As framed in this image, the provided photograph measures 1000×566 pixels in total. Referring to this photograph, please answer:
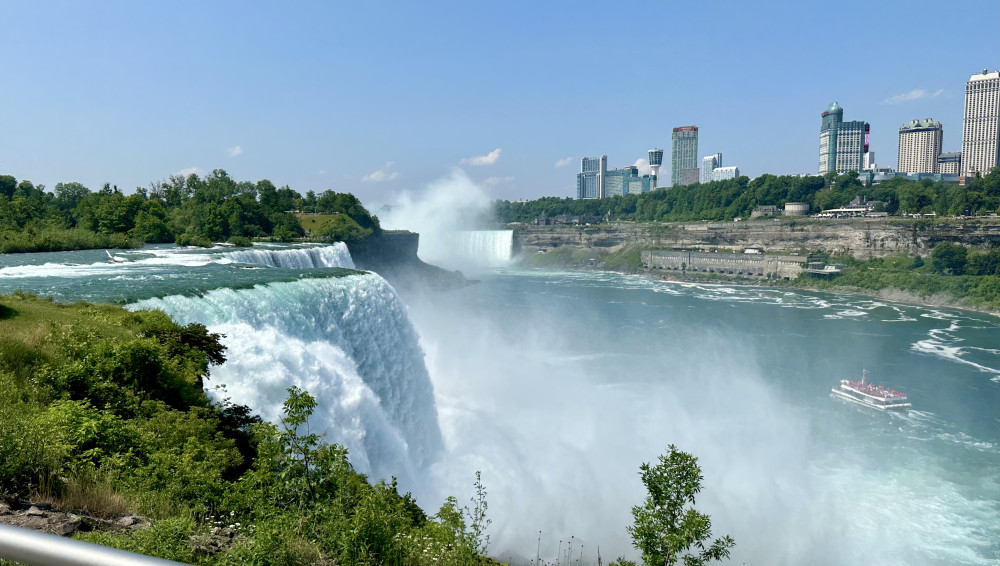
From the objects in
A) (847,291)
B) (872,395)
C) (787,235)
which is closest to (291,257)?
(872,395)

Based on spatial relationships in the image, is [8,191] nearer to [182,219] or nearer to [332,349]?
[182,219]

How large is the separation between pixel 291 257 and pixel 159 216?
17.2 meters

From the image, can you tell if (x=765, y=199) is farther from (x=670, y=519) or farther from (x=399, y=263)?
(x=670, y=519)

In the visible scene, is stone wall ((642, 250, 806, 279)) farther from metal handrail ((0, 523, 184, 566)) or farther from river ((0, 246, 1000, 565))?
metal handrail ((0, 523, 184, 566))

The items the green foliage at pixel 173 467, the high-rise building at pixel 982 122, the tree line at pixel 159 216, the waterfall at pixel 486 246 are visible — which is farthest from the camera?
the high-rise building at pixel 982 122

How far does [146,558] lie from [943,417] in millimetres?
29331

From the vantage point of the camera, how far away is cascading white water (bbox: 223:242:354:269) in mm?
25531

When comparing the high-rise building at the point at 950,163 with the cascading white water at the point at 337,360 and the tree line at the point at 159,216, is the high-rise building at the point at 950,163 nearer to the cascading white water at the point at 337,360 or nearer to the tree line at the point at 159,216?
the tree line at the point at 159,216

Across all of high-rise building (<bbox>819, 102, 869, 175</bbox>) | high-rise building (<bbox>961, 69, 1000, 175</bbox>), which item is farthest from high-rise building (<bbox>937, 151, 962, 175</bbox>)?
high-rise building (<bbox>819, 102, 869, 175</bbox>)

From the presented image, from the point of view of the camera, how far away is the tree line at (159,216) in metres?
30.4

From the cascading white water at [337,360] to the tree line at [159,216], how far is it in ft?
65.7

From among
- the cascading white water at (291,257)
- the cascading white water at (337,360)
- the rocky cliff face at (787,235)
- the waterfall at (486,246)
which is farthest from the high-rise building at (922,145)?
the cascading white water at (337,360)

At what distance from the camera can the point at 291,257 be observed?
27.8 m

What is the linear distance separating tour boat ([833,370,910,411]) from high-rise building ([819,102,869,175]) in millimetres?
183608
